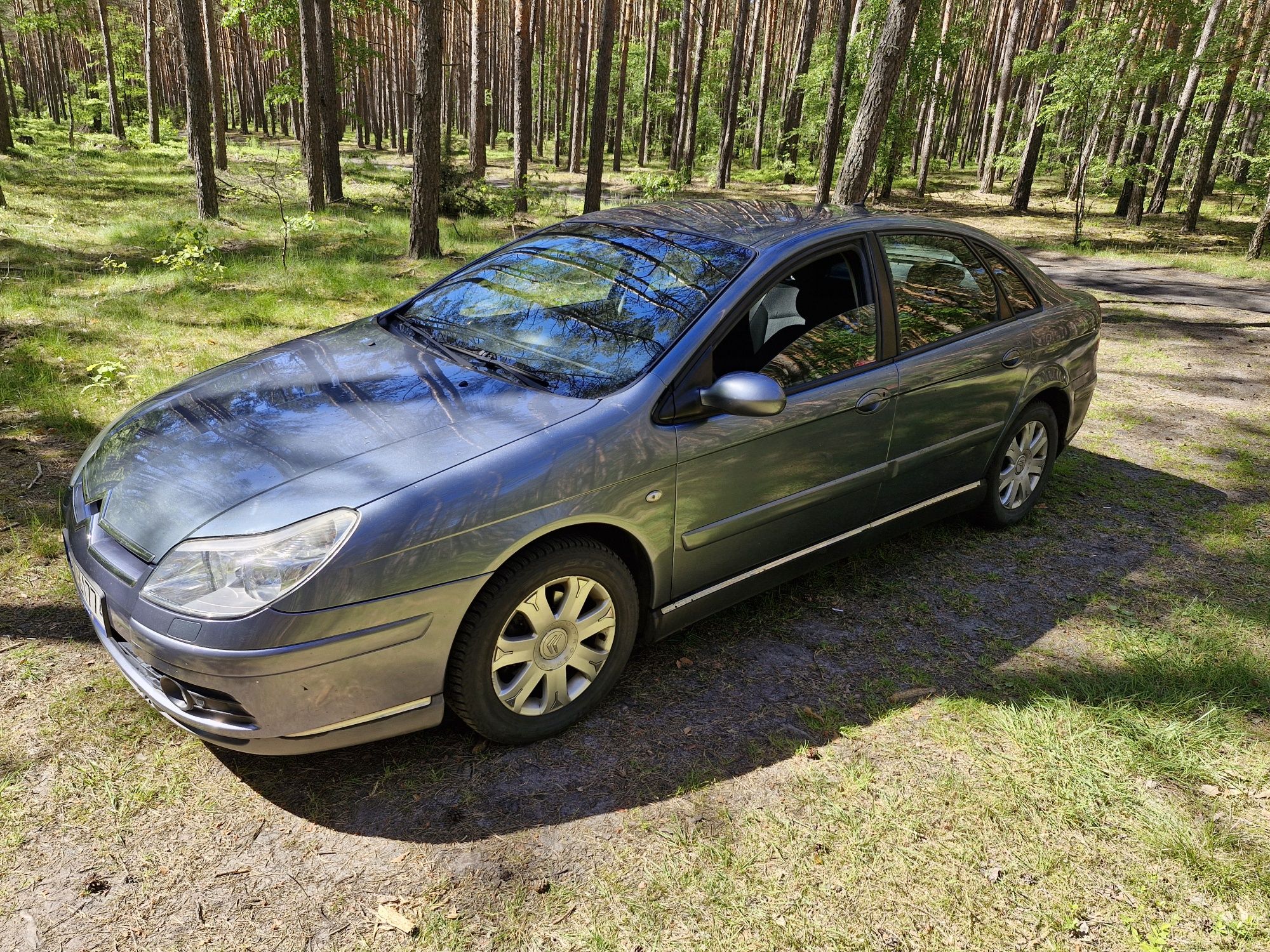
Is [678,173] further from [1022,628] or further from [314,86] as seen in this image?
[1022,628]

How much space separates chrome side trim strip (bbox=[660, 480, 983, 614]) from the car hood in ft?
2.95

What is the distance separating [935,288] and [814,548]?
146cm

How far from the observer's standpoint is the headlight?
237 centimetres

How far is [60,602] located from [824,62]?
2494 cm

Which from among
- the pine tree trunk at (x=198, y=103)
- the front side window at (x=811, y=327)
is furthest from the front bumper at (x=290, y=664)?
the pine tree trunk at (x=198, y=103)

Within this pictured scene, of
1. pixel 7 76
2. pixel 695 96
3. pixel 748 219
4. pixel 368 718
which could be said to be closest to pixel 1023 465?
pixel 748 219

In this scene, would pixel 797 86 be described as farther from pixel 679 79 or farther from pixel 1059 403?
pixel 1059 403

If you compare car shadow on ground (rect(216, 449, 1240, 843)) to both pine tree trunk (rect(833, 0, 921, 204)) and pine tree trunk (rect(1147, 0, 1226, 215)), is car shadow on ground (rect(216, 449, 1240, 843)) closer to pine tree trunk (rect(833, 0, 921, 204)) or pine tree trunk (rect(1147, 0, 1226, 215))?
pine tree trunk (rect(833, 0, 921, 204))

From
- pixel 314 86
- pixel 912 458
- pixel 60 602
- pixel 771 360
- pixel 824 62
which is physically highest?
pixel 824 62

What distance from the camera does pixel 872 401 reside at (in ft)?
12.0

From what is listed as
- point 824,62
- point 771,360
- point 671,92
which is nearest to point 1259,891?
point 771,360

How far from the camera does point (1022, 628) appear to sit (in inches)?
153

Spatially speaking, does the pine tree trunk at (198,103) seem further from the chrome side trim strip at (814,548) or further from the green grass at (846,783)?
the chrome side trim strip at (814,548)

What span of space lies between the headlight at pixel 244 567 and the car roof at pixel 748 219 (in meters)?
2.12
